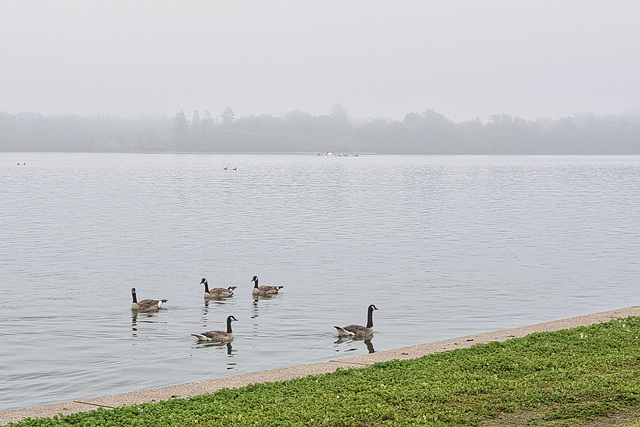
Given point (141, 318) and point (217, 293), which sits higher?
point (217, 293)

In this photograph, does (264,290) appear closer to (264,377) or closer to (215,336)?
(215,336)

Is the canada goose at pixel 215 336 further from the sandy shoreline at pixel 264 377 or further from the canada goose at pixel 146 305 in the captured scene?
the sandy shoreline at pixel 264 377

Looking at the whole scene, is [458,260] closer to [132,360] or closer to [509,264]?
[509,264]

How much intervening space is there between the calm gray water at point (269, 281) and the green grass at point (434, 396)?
501 cm

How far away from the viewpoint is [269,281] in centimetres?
3002

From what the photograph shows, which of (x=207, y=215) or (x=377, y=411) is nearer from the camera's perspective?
(x=377, y=411)

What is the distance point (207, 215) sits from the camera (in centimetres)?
5766

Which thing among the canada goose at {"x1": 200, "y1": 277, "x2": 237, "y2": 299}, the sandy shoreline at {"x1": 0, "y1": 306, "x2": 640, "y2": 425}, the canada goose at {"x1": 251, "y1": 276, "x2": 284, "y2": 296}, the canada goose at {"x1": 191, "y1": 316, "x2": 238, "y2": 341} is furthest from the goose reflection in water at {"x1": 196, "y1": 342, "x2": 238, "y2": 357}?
the canada goose at {"x1": 251, "y1": 276, "x2": 284, "y2": 296}

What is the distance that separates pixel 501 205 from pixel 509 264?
35316mm

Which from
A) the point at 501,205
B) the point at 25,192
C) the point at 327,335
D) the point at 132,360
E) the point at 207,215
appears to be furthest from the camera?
the point at 25,192

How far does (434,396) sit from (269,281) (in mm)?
18833

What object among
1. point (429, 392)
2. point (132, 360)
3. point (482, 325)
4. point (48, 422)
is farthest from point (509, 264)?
point (48, 422)

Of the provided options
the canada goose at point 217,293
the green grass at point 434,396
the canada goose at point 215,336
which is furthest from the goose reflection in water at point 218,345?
the green grass at point 434,396

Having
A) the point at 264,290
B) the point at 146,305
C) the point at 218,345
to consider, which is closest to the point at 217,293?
the point at 264,290
